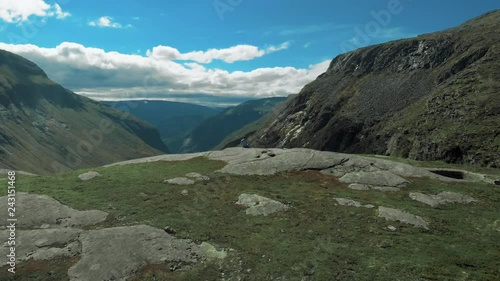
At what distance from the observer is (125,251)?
25922 mm

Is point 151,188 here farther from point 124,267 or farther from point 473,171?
point 473,171

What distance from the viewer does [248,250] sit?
87.6ft

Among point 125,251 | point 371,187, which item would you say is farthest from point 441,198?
point 125,251

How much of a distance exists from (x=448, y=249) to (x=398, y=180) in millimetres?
16844

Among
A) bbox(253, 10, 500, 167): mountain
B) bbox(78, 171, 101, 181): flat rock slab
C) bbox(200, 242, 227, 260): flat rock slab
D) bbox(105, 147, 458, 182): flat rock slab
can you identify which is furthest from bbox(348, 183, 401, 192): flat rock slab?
bbox(253, 10, 500, 167): mountain

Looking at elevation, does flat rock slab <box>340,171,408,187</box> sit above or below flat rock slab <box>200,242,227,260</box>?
above

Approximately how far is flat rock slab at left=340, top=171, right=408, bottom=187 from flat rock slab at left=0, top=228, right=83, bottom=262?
29766 mm

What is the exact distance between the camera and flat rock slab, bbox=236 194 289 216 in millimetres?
33750

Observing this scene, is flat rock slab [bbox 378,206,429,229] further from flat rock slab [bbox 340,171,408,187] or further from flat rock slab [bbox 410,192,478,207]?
flat rock slab [bbox 340,171,408,187]

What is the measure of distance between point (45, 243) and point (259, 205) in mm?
18006

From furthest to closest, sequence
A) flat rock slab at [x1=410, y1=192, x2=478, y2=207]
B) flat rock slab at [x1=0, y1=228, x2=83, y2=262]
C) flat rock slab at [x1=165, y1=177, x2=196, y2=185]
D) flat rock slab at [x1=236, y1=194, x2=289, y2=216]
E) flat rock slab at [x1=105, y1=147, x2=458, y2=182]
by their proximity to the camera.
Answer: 1. flat rock slab at [x1=105, y1=147, x2=458, y2=182]
2. flat rock slab at [x1=165, y1=177, x2=196, y2=185]
3. flat rock slab at [x1=410, y1=192, x2=478, y2=207]
4. flat rock slab at [x1=236, y1=194, x2=289, y2=216]
5. flat rock slab at [x1=0, y1=228, x2=83, y2=262]

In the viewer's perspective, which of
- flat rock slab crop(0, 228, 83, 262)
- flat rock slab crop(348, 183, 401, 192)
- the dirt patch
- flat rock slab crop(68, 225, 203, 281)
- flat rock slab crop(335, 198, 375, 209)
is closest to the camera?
flat rock slab crop(68, 225, 203, 281)

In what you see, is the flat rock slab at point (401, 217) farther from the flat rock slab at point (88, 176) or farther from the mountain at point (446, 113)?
the mountain at point (446, 113)

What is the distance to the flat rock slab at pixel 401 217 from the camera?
103 feet
